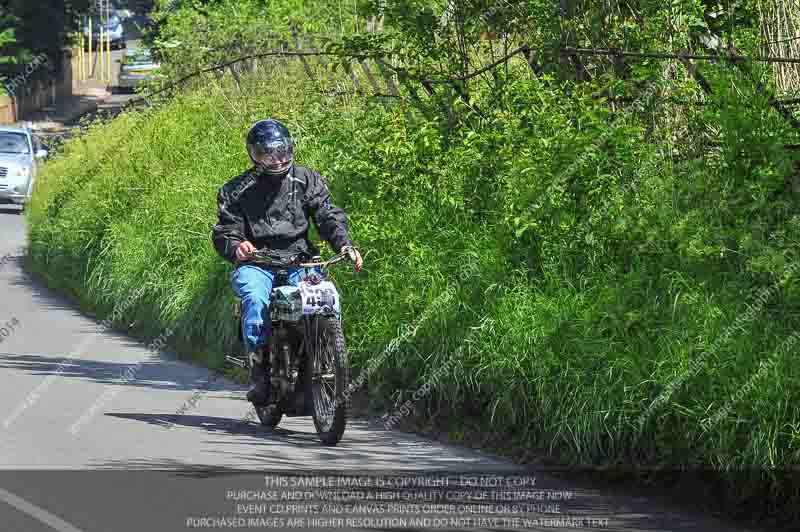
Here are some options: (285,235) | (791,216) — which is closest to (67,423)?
(285,235)

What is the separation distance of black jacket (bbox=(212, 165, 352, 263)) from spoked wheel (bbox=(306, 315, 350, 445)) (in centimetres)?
71

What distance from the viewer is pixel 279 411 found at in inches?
416

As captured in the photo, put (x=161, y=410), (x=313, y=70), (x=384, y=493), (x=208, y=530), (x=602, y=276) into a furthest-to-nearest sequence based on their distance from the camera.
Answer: (x=313, y=70)
(x=161, y=410)
(x=602, y=276)
(x=384, y=493)
(x=208, y=530)

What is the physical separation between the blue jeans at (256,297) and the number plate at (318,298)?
0.31 m

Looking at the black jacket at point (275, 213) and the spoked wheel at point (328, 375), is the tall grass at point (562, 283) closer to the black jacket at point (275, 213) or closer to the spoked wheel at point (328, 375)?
the spoked wheel at point (328, 375)

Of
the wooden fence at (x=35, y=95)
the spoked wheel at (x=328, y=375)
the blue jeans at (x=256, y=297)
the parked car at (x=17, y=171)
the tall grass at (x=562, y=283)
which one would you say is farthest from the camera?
the wooden fence at (x=35, y=95)

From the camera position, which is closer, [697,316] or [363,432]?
[697,316]

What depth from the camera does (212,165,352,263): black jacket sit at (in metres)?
10.6

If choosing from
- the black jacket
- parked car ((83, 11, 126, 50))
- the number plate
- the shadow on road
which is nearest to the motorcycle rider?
the black jacket

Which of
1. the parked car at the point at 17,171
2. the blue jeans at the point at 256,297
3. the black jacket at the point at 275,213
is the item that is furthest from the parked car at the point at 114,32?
the blue jeans at the point at 256,297

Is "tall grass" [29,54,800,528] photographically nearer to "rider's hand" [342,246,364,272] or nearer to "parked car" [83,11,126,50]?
"rider's hand" [342,246,364,272]

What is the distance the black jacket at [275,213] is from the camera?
34.7 feet

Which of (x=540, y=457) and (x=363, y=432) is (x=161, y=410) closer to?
(x=363, y=432)

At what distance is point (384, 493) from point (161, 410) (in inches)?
140
